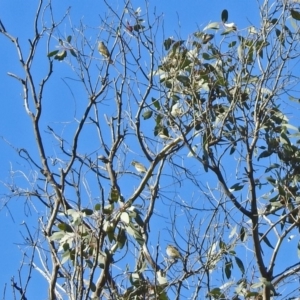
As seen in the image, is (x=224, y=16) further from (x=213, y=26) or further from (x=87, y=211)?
(x=87, y=211)

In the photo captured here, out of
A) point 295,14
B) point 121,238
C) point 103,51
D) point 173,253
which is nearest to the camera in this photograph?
point 121,238

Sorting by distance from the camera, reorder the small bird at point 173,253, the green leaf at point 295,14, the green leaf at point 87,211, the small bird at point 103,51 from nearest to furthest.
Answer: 1. the green leaf at point 87,211
2. the small bird at point 173,253
3. the green leaf at point 295,14
4. the small bird at point 103,51

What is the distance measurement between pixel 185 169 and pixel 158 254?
2.14 feet

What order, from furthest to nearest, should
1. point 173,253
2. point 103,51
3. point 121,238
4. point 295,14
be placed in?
point 103,51, point 295,14, point 173,253, point 121,238

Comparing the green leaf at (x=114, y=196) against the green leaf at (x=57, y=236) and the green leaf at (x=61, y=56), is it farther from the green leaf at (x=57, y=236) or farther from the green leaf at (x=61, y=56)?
the green leaf at (x=61, y=56)

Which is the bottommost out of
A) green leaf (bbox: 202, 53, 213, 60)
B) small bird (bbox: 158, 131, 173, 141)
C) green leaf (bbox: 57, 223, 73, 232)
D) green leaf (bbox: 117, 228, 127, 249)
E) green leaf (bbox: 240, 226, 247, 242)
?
green leaf (bbox: 117, 228, 127, 249)

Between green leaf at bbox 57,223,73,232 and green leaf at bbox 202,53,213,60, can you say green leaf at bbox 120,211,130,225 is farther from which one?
green leaf at bbox 202,53,213,60

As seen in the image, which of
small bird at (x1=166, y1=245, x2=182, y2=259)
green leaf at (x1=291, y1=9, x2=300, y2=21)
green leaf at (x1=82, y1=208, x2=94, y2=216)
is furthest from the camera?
green leaf at (x1=291, y1=9, x2=300, y2=21)

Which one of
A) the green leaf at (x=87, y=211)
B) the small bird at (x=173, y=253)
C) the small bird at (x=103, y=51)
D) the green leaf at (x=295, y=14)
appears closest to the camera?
the green leaf at (x=87, y=211)

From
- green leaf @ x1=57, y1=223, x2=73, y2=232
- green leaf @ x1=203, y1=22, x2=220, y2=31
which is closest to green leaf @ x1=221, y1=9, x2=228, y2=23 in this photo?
green leaf @ x1=203, y1=22, x2=220, y2=31

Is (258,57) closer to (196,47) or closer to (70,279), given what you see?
(196,47)

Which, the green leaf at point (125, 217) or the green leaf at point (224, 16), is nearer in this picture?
the green leaf at point (125, 217)

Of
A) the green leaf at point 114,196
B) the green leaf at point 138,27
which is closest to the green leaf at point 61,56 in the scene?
the green leaf at point 138,27

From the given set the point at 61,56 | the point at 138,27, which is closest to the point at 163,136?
the point at 138,27
